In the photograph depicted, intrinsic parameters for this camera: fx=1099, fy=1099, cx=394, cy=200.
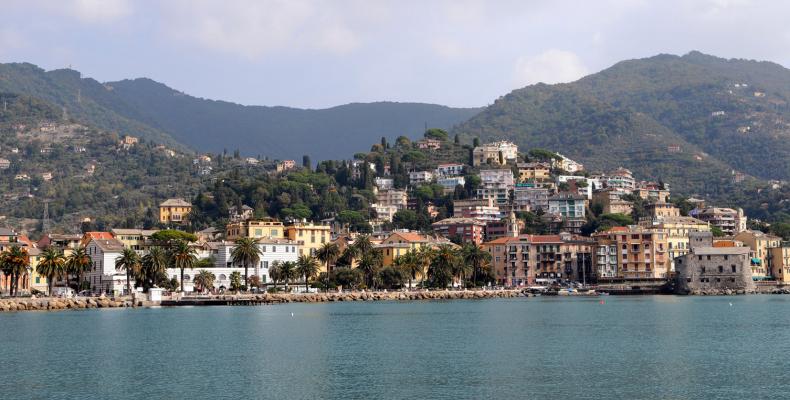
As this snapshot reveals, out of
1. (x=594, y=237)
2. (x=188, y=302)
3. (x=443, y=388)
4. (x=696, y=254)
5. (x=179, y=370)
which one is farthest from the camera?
(x=594, y=237)

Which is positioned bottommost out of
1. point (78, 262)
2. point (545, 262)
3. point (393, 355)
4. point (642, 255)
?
point (393, 355)

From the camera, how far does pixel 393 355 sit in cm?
5888

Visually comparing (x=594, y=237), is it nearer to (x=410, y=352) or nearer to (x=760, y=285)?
(x=760, y=285)

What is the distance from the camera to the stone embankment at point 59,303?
10056 cm

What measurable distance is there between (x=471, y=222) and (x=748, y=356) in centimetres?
13432

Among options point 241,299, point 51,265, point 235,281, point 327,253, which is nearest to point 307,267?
point 327,253

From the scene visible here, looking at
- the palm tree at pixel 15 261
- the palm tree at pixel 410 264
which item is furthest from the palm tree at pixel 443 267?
the palm tree at pixel 15 261

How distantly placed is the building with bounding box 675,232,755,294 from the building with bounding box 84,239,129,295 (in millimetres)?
72803

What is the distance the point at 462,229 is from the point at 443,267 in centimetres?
5216

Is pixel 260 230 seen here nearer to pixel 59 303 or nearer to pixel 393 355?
pixel 59 303

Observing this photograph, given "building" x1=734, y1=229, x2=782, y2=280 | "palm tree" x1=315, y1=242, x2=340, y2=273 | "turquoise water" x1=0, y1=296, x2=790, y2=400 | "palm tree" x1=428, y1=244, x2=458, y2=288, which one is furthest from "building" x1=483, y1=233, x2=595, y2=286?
"turquoise water" x1=0, y1=296, x2=790, y2=400

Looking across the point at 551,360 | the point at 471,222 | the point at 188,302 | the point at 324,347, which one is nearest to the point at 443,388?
the point at 551,360

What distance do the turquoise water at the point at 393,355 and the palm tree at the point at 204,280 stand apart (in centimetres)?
2943

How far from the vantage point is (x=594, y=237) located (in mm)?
173750
